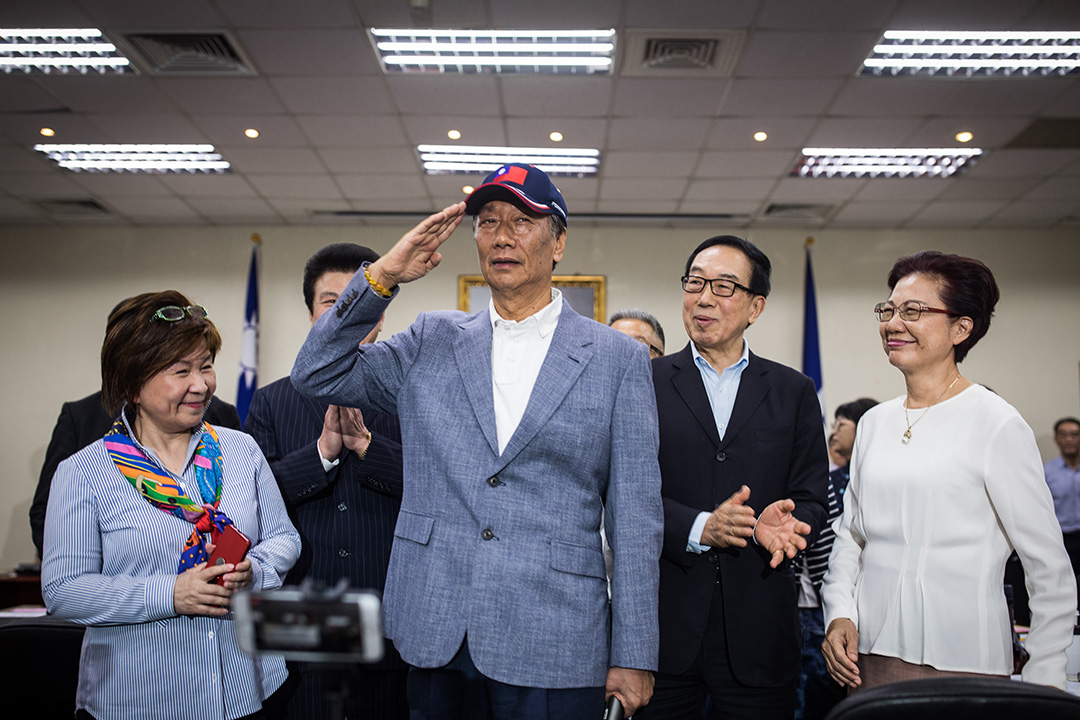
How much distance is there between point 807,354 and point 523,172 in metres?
6.69

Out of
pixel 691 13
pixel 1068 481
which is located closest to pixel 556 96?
pixel 691 13

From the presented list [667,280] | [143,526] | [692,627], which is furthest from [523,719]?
[667,280]

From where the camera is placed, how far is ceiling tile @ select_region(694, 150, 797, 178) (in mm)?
6055

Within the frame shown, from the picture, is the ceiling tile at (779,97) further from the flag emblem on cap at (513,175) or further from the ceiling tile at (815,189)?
the flag emblem on cap at (513,175)

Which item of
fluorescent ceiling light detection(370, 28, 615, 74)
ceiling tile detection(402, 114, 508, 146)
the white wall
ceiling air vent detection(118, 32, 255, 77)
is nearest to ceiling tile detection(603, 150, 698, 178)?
ceiling tile detection(402, 114, 508, 146)

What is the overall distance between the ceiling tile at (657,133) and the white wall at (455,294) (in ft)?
6.93

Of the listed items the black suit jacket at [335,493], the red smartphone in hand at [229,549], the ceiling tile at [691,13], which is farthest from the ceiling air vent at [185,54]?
the red smartphone in hand at [229,549]

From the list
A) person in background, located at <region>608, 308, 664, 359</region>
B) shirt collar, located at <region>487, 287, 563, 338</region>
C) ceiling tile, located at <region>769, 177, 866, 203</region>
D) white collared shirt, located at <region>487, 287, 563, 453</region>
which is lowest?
white collared shirt, located at <region>487, 287, 563, 453</region>

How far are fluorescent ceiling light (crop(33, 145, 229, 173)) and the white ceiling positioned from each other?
0.48 feet

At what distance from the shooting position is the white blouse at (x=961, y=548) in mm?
1646

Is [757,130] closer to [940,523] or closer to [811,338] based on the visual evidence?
[811,338]

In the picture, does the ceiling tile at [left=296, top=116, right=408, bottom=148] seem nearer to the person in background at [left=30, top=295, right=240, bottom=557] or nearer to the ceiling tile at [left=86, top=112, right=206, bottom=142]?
the ceiling tile at [left=86, top=112, right=206, bottom=142]

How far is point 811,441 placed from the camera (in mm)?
2010

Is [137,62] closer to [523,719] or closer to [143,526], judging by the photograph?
[143,526]
